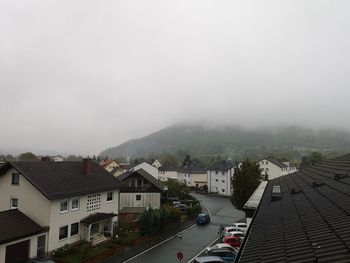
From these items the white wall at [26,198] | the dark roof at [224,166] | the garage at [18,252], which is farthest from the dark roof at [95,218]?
the dark roof at [224,166]

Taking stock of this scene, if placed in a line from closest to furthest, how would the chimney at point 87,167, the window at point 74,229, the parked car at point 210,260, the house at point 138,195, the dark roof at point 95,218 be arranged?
the parked car at point 210,260
the window at point 74,229
the dark roof at point 95,218
the chimney at point 87,167
the house at point 138,195

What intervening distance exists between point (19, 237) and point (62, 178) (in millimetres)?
8455

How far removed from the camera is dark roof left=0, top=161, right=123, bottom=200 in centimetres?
2877

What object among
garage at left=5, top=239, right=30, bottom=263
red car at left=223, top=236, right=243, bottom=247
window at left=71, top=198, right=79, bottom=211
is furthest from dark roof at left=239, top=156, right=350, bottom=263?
window at left=71, top=198, right=79, bottom=211

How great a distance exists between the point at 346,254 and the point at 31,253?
2609 cm

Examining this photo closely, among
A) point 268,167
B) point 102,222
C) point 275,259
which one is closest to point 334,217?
point 275,259

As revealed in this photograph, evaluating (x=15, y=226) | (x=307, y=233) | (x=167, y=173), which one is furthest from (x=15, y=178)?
(x=167, y=173)

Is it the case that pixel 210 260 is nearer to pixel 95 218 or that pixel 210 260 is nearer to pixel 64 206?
pixel 95 218

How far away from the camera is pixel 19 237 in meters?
24.6

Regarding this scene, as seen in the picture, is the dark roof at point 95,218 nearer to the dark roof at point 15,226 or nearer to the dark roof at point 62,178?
the dark roof at point 62,178

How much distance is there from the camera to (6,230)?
24.5m

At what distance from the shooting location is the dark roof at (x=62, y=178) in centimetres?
2877

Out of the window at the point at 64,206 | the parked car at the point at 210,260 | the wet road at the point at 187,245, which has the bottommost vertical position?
the wet road at the point at 187,245

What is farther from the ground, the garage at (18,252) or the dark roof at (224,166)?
the dark roof at (224,166)
